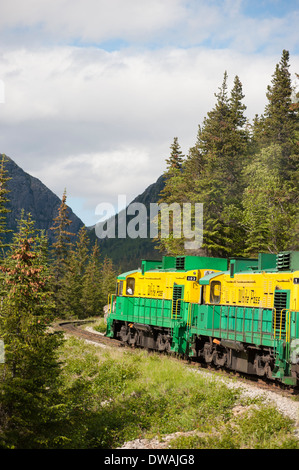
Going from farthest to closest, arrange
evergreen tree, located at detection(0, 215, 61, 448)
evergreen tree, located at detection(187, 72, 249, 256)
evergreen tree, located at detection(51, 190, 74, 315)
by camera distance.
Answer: evergreen tree, located at detection(51, 190, 74, 315) < evergreen tree, located at detection(187, 72, 249, 256) < evergreen tree, located at detection(0, 215, 61, 448)

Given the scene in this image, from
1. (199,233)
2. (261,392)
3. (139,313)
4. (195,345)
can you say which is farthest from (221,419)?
(199,233)

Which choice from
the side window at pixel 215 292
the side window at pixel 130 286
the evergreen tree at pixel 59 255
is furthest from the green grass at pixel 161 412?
the evergreen tree at pixel 59 255

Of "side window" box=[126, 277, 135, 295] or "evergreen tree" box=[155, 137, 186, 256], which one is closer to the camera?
"side window" box=[126, 277, 135, 295]

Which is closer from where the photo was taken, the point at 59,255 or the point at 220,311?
the point at 220,311

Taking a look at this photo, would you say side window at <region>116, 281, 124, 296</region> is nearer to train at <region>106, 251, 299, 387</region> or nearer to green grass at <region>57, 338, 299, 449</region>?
train at <region>106, 251, 299, 387</region>

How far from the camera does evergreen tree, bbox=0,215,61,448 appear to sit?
40.3 ft

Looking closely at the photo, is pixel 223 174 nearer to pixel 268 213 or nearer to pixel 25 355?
pixel 268 213

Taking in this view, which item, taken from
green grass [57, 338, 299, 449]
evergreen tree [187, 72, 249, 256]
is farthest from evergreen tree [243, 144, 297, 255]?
green grass [57, 338, 299, 449]

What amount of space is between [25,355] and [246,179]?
119ft

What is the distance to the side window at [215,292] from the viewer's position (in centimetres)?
2077

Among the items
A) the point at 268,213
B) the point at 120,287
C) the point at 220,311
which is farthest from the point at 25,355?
the point at 268,213

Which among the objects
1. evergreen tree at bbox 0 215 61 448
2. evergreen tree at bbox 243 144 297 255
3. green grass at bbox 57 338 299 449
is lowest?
green grass at bbox 57 338 299 449

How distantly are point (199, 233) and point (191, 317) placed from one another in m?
23.6

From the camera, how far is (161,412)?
51.7 feet
